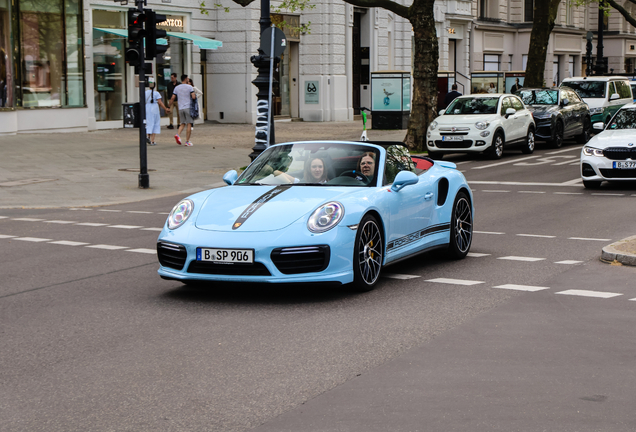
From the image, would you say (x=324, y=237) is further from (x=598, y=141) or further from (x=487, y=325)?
(x=598, y=141)

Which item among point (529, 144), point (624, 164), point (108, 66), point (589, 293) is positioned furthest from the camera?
point (108, 66)

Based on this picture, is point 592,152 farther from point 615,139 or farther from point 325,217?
point 325,217

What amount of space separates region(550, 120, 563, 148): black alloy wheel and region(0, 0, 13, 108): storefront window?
620 inches

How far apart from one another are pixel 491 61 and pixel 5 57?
A: 35957 millimetres

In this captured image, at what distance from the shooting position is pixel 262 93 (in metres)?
19.1

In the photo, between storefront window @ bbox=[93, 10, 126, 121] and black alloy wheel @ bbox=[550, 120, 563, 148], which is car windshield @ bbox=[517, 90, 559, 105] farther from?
storefront window @ bbox=[93, 10, 126, 121]

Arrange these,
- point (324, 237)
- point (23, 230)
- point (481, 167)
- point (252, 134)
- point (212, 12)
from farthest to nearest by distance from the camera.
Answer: point (212, 12) < point (252, 134) < point (481, 167) < point (23, 230) < point (324, 237)

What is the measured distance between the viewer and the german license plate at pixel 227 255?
23.2 ft

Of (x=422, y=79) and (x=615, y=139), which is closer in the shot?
(x=615, y=139)

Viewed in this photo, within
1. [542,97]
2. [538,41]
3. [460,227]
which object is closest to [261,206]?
[460,227]

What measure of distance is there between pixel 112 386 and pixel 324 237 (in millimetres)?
2544

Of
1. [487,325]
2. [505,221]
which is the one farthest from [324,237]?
[505,221]

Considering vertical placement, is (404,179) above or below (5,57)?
below

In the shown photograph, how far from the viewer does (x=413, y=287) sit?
Answer: 7.97 meters
